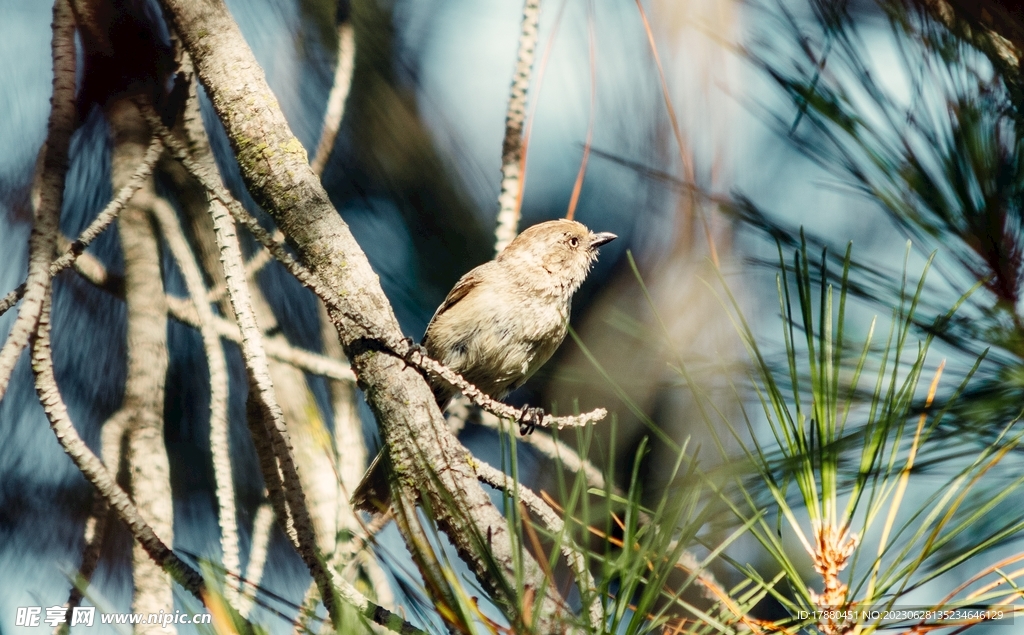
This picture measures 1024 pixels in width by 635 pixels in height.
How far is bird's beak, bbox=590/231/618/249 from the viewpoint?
3369 millimetres

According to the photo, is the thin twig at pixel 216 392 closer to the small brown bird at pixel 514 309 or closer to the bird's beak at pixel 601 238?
the small brown bird at pixel 514 309

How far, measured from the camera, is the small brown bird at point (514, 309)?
3377mm

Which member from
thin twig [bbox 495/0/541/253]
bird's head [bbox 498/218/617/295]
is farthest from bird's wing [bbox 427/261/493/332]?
thin twig [bbox 495/0/541/253]

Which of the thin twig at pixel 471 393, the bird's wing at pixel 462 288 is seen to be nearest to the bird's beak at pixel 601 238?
the bird's wing at pixel 462 288

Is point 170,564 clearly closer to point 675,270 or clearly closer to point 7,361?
point 7,361

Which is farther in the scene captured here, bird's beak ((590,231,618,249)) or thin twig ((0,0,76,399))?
bird's beak ((590,231,618,249))

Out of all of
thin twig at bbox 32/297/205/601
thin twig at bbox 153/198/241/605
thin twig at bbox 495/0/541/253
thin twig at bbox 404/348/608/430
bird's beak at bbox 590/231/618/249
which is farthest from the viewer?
bird's beak at bbox 590/231/618/249

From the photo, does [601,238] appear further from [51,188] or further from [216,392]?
[51,188]

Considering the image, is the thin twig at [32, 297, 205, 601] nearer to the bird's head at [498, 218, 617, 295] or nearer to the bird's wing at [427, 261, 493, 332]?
the bird's wing at [427, 261, 493, 332]

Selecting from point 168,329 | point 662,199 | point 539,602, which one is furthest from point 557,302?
point 539,602

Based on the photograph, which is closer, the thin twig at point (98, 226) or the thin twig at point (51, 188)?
the thin twig at point (51, 188)

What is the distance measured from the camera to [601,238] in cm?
339

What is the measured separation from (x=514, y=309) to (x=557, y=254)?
1.03 ft

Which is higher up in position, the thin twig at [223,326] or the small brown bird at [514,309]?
the small brown bird at [514,309]
